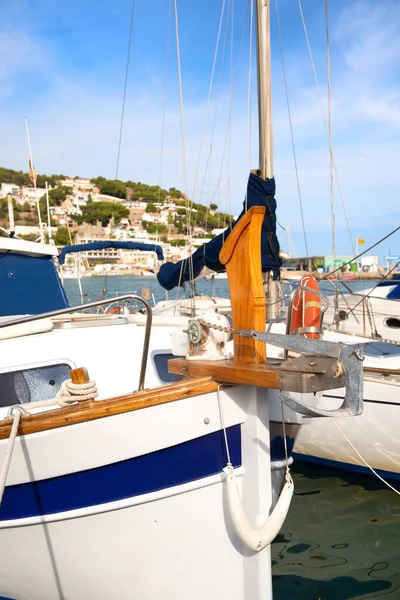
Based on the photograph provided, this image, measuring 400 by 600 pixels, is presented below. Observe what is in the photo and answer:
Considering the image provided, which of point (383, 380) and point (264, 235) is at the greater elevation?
point (264, 235)

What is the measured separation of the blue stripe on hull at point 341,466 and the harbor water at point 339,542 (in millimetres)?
88

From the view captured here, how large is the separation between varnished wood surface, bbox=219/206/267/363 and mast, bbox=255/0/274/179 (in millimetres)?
3575

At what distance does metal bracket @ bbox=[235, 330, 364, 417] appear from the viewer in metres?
2.78

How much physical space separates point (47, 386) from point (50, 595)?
155 cm

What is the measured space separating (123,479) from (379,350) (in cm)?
582

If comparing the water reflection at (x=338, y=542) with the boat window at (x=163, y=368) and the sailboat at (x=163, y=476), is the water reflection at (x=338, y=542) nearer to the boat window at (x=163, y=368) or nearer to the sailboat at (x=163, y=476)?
the sailboat at (x=163, y=476)

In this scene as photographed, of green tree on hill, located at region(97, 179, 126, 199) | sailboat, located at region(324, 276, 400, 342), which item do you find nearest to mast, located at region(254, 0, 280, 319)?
sailboat, located at region(324, 276, 400, 342)

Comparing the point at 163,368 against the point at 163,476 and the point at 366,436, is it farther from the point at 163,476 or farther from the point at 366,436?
the point at 366,436

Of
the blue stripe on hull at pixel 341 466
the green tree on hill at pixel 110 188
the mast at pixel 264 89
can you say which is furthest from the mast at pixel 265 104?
the green tree on hill at pixel 110 188

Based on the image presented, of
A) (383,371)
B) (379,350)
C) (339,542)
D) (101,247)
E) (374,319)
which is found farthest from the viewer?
(101,247)

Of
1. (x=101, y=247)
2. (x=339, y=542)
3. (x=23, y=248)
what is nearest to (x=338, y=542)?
(x=339, y=542)

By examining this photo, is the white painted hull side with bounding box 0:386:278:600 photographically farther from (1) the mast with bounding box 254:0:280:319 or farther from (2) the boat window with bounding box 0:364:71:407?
(1) the mast with bounding box 254:0:280:319

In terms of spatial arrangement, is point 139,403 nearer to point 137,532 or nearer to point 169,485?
point 169,485

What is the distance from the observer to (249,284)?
342 cm
